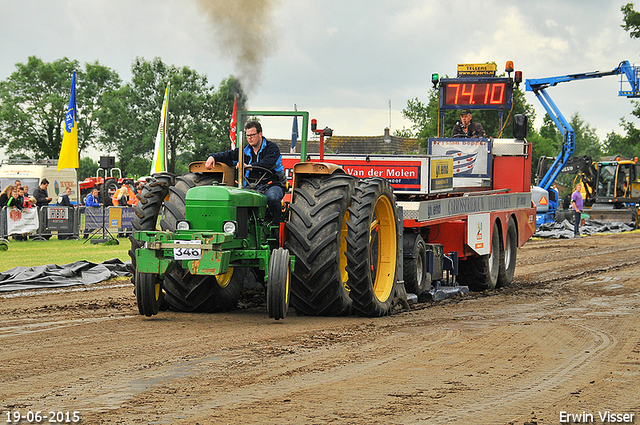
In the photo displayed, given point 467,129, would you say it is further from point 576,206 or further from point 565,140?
point 565,140

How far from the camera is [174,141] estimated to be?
5716 centimetres

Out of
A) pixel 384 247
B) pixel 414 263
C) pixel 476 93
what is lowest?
pixel 414 263

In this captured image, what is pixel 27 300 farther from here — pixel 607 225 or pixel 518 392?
pixel 607 225

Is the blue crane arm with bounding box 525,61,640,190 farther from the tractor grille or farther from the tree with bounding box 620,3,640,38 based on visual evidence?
the tractor grille

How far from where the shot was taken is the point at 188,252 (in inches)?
293

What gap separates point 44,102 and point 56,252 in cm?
5044

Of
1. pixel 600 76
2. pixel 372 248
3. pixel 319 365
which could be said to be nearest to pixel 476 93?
pixel 372 248

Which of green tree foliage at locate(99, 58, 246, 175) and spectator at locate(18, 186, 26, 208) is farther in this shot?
green tree foliage at locate(99, 58, 246, 175)

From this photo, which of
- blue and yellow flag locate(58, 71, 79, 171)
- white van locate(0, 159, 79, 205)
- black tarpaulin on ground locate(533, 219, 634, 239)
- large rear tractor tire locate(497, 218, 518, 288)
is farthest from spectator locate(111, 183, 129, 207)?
large rear tractor tire locate(497, 218, 518, 288)

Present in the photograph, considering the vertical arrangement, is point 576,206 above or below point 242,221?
below

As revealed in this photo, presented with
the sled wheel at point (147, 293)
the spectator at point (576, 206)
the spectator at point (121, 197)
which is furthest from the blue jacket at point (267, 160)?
the spectator at point (576, 206)

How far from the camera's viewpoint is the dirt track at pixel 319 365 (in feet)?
15.6

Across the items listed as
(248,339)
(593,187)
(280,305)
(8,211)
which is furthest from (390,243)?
(593,187)

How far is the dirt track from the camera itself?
15.6 feet
